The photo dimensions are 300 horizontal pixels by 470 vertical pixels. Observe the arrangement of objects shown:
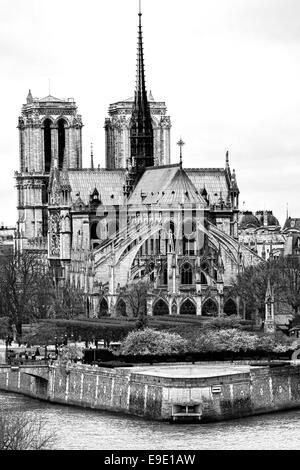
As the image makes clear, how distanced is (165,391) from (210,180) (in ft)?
245

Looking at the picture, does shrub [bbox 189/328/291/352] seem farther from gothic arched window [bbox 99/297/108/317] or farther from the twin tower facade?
the twin tower facade

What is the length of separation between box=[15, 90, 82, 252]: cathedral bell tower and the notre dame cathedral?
0.28ft

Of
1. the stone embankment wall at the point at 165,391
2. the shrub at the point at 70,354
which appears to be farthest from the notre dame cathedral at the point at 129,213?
the stone embankment wall at the point at 165,391

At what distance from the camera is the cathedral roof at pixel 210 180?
16925 centimetres

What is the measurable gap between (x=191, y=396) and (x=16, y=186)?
92.8 meters

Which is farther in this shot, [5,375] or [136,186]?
[136,186]

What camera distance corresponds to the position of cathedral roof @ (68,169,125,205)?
170m

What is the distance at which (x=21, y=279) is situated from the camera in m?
150

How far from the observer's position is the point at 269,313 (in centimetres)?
13038

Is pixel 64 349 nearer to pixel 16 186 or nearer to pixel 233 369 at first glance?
pixel 233 369

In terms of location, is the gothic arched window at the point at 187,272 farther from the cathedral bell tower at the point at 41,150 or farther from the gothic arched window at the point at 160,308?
the cathedral bell tower at the point at 41,150

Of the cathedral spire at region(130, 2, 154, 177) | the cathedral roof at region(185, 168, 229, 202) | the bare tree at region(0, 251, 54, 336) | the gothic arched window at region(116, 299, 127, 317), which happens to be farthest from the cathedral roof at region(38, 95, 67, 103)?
the gothic arched window at region(116, 299, 127, 317)

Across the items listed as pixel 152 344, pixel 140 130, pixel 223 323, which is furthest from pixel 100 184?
pixel 152 344
